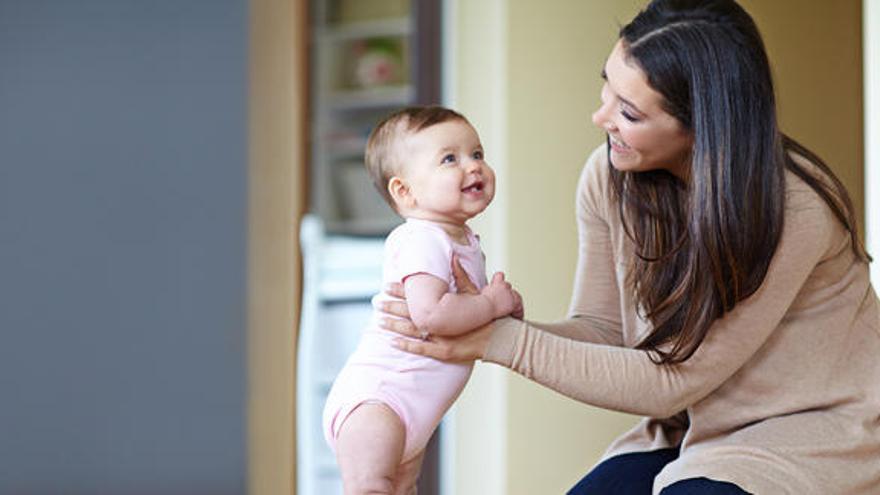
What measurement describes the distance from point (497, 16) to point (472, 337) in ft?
5.60

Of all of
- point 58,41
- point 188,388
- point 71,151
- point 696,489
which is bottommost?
point 188,388

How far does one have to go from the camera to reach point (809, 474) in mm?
1695

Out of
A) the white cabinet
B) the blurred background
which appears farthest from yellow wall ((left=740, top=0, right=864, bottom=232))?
the white cabinet

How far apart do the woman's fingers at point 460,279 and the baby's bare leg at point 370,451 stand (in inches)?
7.4

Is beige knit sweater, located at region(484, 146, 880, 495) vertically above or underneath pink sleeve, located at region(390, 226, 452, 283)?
underneath

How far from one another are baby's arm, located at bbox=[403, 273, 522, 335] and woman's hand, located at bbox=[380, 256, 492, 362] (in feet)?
0.05

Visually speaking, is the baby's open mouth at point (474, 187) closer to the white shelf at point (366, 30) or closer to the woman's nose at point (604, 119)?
the woman's nose at point (604, 119)

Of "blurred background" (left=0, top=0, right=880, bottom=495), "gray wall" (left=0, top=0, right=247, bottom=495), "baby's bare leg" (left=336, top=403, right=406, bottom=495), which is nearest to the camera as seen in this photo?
"baby's bare leg" (left=336, top=403, right=406, bottom=495)

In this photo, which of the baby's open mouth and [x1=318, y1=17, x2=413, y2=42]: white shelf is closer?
the baby's open mouth

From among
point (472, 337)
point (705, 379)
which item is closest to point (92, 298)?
point (472, 337)

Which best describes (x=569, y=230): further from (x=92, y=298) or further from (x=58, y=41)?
(x=58, y=41)

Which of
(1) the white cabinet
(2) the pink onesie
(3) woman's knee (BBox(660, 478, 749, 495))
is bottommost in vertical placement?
(1) the white cabinet

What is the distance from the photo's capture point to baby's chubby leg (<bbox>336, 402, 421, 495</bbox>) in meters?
1.53

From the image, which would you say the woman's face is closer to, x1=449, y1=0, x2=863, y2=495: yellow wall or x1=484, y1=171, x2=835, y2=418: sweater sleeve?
x1=484, y1=171, x2=835, y2=418: sweater sleeve
